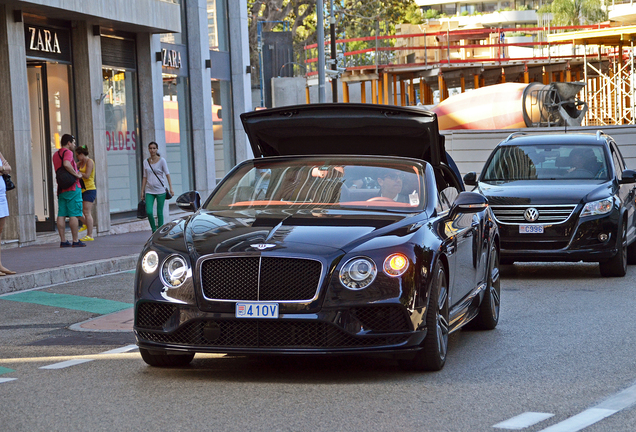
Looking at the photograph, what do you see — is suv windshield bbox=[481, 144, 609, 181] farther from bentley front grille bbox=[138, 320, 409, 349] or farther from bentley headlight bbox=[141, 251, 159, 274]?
bentley headlight bbox=[141, 251, 159, 274]

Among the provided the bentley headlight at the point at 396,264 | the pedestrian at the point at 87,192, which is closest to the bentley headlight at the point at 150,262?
the bentley headlight at the point at 396,264

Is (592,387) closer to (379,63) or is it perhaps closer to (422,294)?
(422,294)

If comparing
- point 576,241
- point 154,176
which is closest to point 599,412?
point 576,241

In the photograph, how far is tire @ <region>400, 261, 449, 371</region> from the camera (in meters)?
6.41

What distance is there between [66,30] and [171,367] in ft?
48.3

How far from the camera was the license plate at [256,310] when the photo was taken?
608 cm

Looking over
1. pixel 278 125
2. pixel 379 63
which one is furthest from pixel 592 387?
pixel 379 63

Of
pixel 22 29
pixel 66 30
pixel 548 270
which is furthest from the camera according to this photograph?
pixel 66 30

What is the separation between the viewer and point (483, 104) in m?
32.7

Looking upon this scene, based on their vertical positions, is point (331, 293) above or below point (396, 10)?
below

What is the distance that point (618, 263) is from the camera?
39.5 ft

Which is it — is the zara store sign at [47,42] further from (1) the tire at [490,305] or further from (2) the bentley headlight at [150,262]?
(2) the bentley headlight at [150,262]

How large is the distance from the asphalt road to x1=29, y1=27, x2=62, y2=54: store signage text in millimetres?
11000

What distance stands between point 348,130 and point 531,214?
3777 mm
